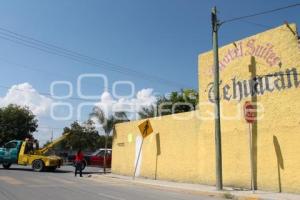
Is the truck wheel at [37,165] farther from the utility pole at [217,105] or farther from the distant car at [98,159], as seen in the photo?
the utility pole at [217,105]

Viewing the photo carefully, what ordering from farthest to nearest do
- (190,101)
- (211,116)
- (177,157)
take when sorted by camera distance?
(190,101)
(177,157)
(211,116)

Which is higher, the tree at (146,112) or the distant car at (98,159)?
the tree at (146,112)

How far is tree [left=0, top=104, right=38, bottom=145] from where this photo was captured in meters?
57.2

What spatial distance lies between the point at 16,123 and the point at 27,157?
31911 mm

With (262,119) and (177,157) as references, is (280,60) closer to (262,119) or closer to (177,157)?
(262,119)

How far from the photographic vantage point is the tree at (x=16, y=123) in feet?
188

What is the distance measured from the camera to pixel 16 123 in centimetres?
5872

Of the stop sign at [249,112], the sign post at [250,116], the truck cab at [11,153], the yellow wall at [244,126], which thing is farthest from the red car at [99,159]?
the stop sign at [249,112]

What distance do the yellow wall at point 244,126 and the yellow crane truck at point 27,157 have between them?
9619 millimetres

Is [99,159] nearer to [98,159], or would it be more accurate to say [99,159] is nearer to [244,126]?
[98,159]

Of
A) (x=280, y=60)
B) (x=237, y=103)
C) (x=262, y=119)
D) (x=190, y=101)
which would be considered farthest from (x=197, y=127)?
(x=190, y=101)

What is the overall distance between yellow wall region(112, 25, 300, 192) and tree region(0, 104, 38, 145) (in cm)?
4028

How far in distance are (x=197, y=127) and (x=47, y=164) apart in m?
13.4

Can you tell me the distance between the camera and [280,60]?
15047 mm
